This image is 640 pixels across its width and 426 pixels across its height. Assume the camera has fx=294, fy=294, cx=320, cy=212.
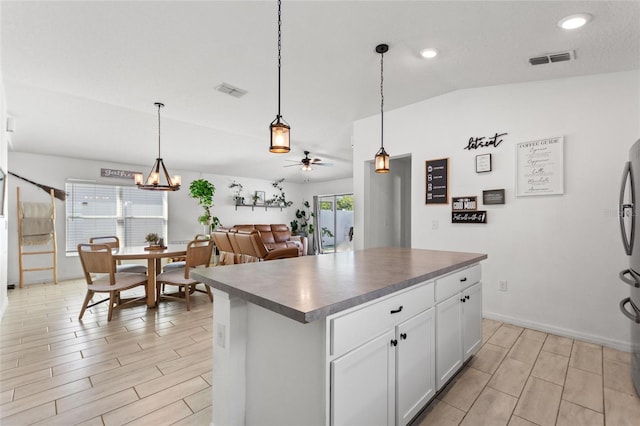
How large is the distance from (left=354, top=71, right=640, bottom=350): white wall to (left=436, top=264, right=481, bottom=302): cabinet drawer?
1137 mm

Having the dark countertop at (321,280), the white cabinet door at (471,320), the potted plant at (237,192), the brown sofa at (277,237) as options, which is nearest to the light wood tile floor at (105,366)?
the dark countertop at (321,280)

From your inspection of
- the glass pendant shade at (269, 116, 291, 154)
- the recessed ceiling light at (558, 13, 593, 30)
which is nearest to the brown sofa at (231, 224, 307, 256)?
the glass pendant shade at (269, 116, 291, 154)

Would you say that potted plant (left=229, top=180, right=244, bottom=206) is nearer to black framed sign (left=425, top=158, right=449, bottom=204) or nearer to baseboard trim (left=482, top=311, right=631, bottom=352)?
black framed sign (left=425, top=158, right=449, bottom=204)

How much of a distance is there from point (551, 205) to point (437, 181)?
3.86 feet

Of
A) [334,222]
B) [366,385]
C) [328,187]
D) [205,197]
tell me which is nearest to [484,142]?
[366,385]

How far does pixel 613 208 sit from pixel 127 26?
4.30 m

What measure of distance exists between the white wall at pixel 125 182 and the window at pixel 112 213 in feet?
0.47

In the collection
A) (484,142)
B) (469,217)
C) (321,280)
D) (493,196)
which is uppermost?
(484,142)

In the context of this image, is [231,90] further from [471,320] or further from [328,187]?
[328,187]

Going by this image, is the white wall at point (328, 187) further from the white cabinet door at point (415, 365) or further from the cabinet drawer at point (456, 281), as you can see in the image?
the white cabinet door at point (415, 365)

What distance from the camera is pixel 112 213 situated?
246 inches

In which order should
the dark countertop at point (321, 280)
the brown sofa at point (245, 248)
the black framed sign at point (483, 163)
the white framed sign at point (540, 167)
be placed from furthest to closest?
the brown sofa at point (245, 248)
the black framed sign at point (483, 163)
the white framed sign at point (540, 167)
the dark countertop at point (321, 280)

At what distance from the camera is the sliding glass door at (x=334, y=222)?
30.4 feet

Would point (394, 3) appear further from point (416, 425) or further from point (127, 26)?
point (416, 425)
